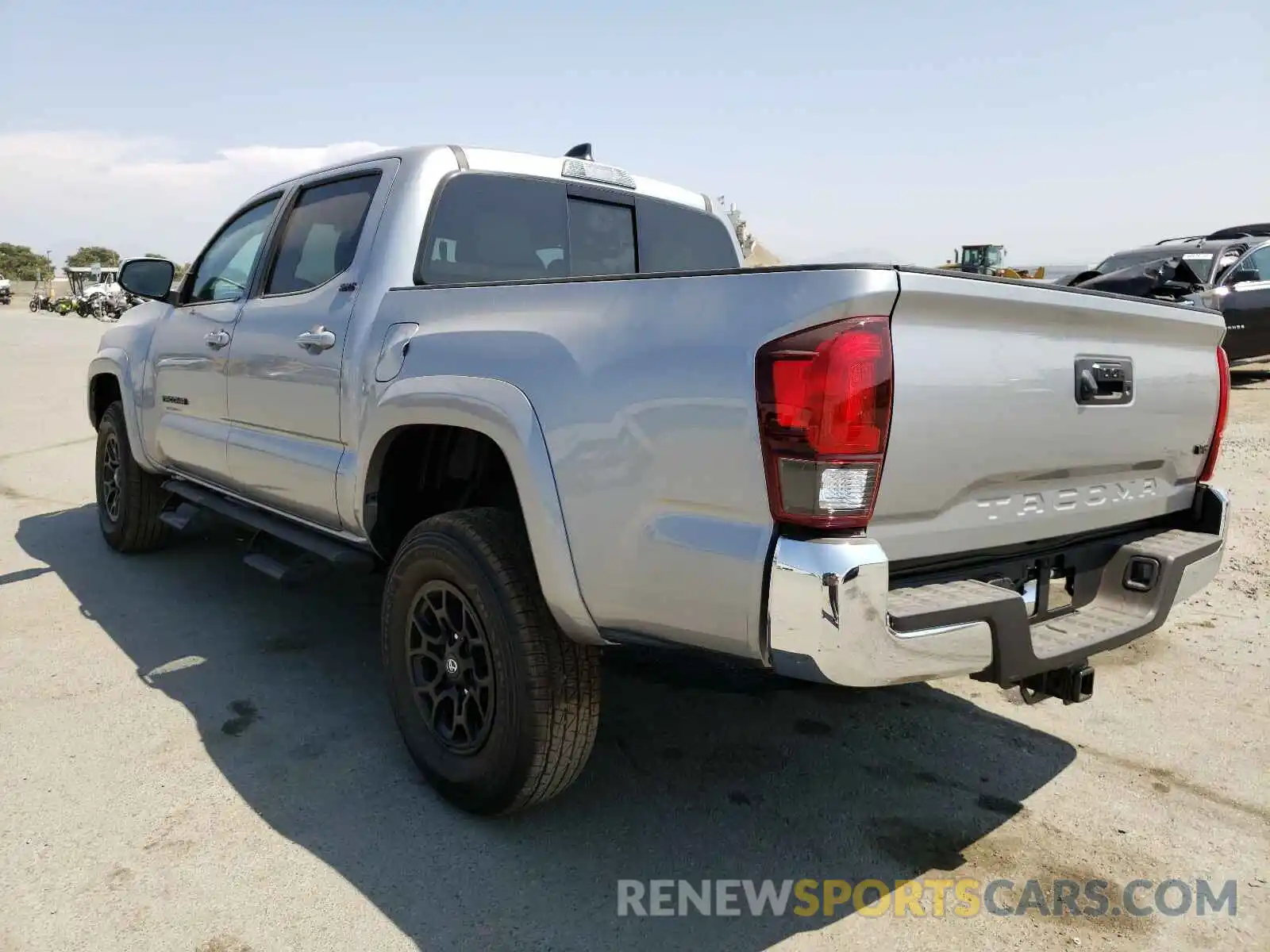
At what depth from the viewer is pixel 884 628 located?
187 cm

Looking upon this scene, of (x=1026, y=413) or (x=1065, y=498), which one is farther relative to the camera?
(x=1065, y=498)

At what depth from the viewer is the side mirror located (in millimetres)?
4523

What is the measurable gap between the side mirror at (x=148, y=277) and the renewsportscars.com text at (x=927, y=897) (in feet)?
12.7

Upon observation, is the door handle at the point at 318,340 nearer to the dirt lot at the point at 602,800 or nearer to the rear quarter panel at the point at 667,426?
the rear quarter panel at the point at 667,426

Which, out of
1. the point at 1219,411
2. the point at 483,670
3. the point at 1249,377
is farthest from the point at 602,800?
the point at 1249,377

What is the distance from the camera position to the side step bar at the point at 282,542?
3264 millimetres

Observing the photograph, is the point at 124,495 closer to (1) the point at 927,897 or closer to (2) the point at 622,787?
(2) the point at 622,787

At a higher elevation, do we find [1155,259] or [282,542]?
[1155,259]

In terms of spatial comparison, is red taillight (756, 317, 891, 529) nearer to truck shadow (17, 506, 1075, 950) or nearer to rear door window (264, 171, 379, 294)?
truck shadow (17, 506, 1075, 950)

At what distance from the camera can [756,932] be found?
223cm

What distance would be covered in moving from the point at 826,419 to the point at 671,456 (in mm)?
380

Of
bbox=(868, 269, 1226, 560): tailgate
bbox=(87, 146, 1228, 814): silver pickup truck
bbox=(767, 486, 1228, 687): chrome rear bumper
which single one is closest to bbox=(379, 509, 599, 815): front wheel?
bbox=(87, 146, 1228, 814): silver pickup truck

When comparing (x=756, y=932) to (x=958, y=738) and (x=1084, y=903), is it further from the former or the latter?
(x=958, y=738)

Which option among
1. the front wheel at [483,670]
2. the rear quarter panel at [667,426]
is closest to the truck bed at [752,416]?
the rear quarter panel at [667,426]
